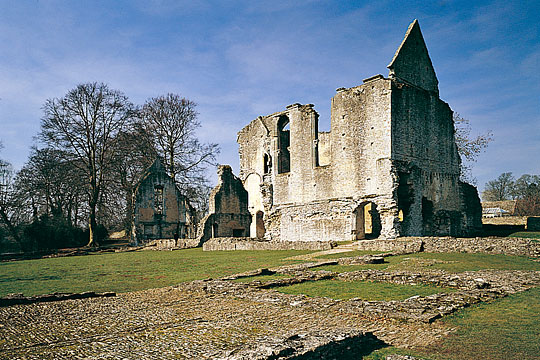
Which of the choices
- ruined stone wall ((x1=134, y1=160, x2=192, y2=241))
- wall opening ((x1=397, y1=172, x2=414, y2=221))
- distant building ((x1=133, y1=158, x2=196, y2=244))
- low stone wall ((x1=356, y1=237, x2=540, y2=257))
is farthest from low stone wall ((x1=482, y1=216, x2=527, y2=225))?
ruined stone wall ((x1=134, y1=160, x2=192, y2=241))

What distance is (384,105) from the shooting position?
22.3 metres

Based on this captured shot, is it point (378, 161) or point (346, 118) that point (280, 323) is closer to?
point (378, 161)

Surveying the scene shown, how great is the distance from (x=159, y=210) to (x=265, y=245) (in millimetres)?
15947

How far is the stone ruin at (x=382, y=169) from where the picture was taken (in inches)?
877

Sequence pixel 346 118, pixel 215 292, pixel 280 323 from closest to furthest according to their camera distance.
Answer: pixel 280 323 → pixel 215 292 → pixel 346 118

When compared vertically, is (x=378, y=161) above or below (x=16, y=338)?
above

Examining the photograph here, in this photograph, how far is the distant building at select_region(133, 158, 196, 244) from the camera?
1310 inches

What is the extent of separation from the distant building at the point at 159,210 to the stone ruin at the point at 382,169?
8.23m

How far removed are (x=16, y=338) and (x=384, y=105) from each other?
2021 centimetres

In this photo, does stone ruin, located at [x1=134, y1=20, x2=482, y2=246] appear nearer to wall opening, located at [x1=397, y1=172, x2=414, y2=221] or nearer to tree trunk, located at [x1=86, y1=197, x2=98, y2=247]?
wall opening, located at [x1=397, y1=172, x2=414, y2=221]

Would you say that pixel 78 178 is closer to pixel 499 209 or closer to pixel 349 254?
pixel 349 254

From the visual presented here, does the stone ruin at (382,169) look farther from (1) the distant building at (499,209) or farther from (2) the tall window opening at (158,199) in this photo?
(1) the distant building at (499,209)

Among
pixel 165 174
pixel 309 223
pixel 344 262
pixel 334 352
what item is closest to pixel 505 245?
pixel 344 262

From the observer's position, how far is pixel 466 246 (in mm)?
14688
